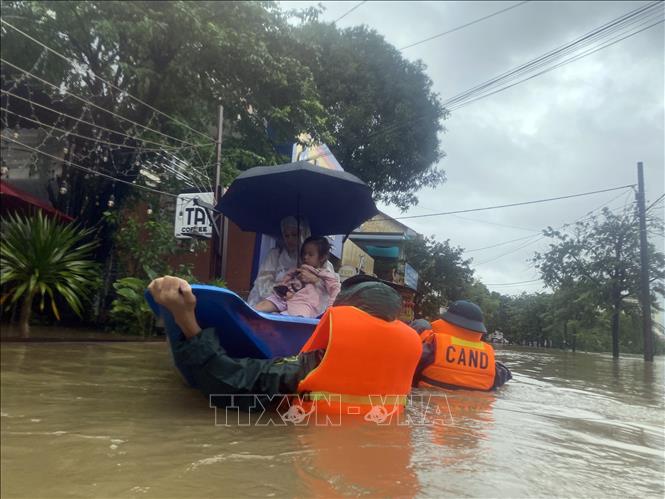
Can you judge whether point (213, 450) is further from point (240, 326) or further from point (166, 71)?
point (166, 71)

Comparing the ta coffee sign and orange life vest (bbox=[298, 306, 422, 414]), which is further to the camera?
→ the ta coffee sign

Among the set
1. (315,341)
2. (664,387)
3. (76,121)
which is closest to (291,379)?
(315,341)

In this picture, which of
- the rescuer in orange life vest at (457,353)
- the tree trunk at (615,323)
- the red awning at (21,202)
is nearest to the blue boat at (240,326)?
the red awning at (21,202)

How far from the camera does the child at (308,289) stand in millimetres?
4141

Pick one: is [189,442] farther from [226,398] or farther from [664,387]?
[664,387]

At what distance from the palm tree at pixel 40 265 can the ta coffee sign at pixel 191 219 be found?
658 centimetres

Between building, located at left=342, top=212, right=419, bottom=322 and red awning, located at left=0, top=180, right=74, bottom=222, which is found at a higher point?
building, located at left=342, top=212, right=419, bottom=322

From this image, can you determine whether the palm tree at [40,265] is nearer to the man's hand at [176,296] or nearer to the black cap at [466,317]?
the man's hand at [176,296]

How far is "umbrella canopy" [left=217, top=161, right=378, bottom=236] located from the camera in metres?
4.90

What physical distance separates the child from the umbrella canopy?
74cm

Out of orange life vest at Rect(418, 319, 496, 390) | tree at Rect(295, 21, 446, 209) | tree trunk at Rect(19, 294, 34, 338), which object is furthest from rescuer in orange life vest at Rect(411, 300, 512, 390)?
tree at Rect(295, 21, 446, 209)

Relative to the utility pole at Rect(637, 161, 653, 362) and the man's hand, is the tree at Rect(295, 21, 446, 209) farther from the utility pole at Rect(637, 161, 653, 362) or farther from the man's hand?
the man's hand

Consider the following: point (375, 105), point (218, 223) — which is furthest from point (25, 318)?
point (375, 105)

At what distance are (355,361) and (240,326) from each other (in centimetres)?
69
